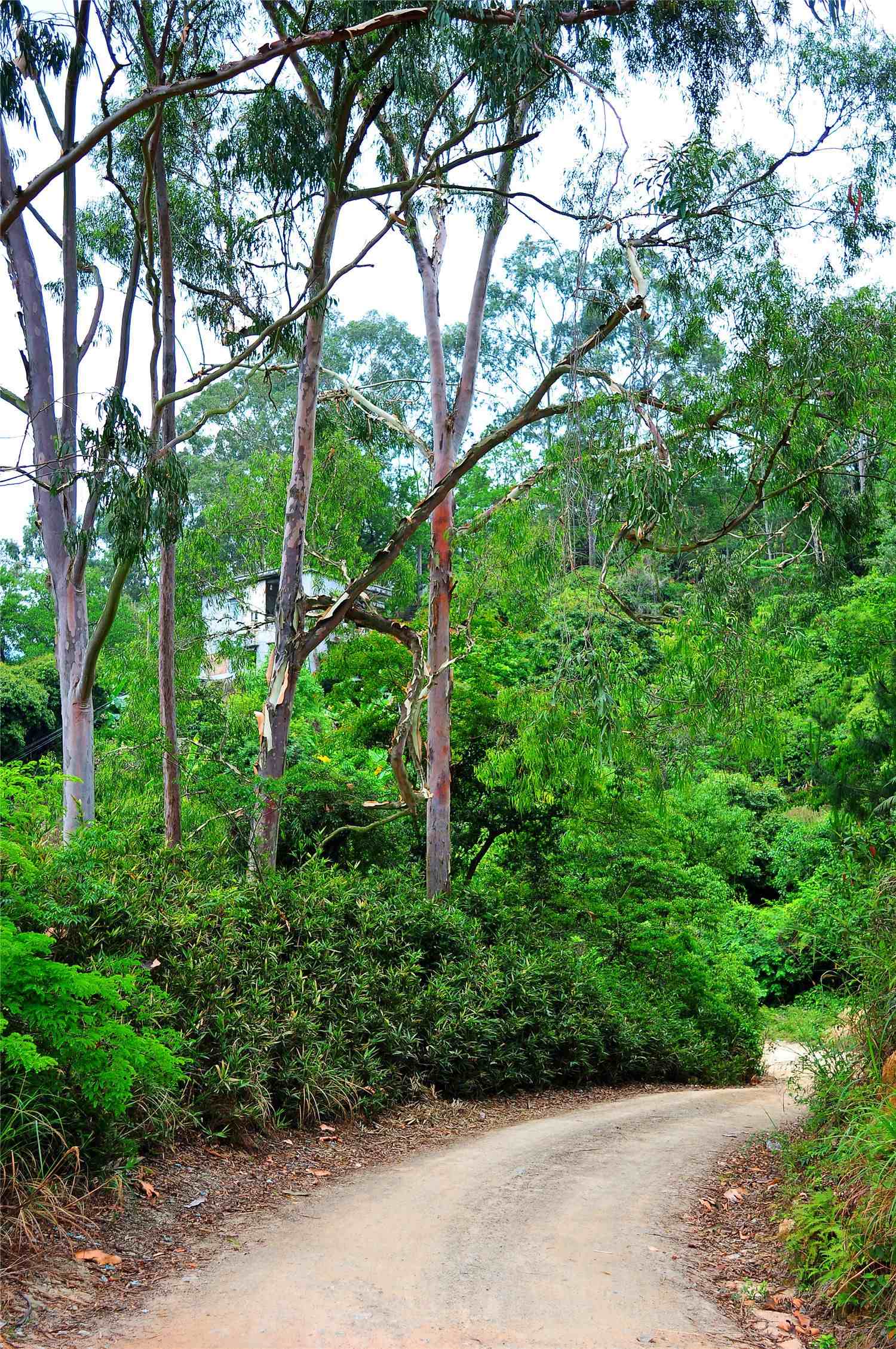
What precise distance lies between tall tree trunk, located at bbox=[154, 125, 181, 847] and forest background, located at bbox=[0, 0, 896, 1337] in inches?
2.2

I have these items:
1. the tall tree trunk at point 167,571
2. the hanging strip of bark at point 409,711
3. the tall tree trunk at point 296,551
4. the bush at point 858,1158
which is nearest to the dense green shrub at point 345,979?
the hanging strip of bark at point 409,711

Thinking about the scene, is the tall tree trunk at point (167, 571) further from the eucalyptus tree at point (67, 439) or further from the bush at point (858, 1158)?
the bush at point (858, 1158)

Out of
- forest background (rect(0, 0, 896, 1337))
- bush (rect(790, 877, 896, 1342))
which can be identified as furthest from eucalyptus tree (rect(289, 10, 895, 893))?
bush (rect(790, 877, 896, 1342))

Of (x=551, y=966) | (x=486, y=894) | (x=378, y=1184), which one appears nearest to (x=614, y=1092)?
(x=551, y=966)

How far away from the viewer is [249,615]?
24312 mm

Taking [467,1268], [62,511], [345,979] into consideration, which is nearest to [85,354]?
[62,511]

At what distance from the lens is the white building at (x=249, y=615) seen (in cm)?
1398

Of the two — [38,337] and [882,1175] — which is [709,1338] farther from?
[38,337]

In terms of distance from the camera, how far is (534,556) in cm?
1262

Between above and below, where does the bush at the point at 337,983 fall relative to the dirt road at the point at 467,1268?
above

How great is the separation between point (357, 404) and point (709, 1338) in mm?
11760

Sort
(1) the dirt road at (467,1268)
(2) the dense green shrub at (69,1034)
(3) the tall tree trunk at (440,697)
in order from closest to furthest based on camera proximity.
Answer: (1) the dirt road at (467,1268)
(2) the dense green shrub at (69,1034)
(3) the tall tree trunk at (440,697)

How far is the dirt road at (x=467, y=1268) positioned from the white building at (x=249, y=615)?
6422 millimetres

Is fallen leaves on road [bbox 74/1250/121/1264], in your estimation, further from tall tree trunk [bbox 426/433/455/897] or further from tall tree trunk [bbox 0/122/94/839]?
tall tree trunk [bbox 426/433/455/897]
